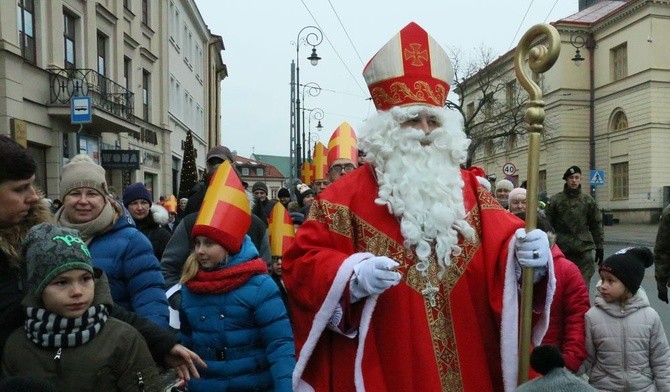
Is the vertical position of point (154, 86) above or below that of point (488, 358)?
above

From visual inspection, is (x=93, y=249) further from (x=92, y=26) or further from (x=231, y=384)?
(x=92, y=26)

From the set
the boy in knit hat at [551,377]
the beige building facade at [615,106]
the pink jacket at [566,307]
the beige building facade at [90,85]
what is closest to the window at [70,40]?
the beige building facade at [90,85]

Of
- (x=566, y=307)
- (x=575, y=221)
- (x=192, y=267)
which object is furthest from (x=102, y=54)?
(x=566, y=307)

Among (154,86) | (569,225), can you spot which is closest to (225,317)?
(569,225)

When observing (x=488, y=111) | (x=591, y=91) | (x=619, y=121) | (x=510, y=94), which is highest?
(x=591, y=91)

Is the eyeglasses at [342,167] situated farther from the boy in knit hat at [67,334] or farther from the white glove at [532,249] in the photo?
the boy in knit hat at [67,334]

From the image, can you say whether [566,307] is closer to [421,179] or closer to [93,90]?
[421,179]

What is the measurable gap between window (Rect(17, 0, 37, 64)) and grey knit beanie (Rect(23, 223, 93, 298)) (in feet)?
46.1

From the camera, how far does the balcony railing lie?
1638cm

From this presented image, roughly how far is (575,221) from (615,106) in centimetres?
3117

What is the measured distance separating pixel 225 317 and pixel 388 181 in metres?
1.28

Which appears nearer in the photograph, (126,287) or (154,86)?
(126,287)

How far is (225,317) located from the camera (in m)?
3.60

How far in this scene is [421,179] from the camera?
2.90 m
